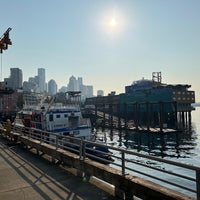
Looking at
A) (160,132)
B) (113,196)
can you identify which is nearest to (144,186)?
(113,196)

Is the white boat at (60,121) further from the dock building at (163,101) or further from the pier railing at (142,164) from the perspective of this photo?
the dock building at (163,101)

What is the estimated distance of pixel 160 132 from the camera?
153ft

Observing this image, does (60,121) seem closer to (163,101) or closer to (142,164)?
(142,164)

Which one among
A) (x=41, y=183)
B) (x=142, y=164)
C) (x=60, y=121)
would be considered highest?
(x=60, y=121)

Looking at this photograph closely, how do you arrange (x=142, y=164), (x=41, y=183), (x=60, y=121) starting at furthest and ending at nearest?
(x=60, y=121) → (x=41, y=183) → (x=142, y=164)

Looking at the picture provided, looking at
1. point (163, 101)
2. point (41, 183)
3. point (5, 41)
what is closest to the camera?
point (41, 183)

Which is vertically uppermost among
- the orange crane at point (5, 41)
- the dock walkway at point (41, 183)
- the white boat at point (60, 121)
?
the orange crane at point (5, 41)

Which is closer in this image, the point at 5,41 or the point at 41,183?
the point at 41,183

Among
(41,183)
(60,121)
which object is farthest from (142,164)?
(60,121)

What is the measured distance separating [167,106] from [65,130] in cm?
5702

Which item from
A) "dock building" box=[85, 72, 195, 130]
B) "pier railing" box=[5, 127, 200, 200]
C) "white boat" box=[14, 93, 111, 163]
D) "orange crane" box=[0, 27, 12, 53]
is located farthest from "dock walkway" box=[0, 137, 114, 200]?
"dock building" box=[85, 72, 195, 130]

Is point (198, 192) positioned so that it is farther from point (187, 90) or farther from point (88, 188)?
point (187, 90)

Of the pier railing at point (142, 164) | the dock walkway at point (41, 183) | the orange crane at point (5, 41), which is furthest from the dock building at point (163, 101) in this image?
the dock walkway at point (41, 183)

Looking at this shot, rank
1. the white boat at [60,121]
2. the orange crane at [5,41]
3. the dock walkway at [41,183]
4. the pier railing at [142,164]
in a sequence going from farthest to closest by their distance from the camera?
the orange crane at [5,41]
the white boat at [60,121]
the dock walkway at [41,183]
the pier railing at [142,164]
